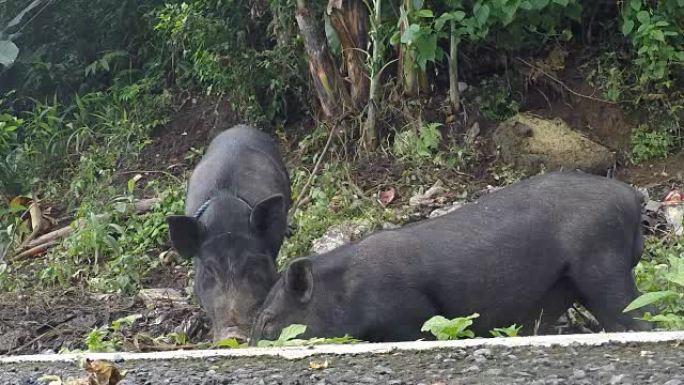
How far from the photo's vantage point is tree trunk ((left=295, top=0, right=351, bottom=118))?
10.5 meters

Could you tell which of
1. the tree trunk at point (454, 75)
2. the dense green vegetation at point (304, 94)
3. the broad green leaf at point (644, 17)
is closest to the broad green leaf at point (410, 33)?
the dense green vegetation at point (304, 94)

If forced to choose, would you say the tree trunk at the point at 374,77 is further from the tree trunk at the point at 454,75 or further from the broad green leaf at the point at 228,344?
the broad green leaf at the point at 228,344

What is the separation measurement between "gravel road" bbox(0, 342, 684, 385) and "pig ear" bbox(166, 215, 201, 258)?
→ 2.74 metres

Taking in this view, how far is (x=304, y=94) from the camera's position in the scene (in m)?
11.3

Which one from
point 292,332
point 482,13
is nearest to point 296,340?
point 292,332

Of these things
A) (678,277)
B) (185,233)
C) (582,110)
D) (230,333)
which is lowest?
(230,333)

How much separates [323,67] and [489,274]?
435 cm

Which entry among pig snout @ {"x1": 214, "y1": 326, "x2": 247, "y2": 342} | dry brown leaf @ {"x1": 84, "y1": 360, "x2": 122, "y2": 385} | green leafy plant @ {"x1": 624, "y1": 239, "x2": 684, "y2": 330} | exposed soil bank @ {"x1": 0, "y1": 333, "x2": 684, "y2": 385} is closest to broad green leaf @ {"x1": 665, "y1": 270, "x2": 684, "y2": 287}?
green leafy plant @ {"x1": 624, "y1": 239, "x2": 684, "y2": 330}

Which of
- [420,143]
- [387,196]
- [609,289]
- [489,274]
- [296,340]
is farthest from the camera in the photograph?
[420,143]

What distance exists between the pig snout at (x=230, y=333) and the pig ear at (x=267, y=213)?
73 cm

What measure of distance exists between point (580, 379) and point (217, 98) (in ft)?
28.0

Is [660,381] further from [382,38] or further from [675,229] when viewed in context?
[382,38]

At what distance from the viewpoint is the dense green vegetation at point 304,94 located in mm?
9391

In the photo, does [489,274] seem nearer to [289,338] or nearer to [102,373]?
[289,338]
